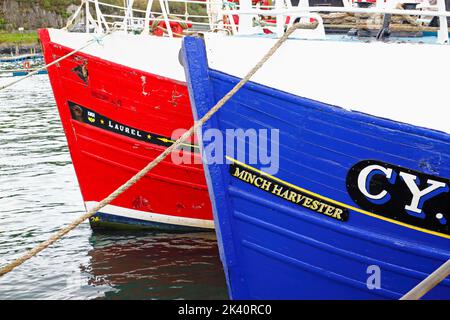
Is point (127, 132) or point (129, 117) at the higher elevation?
point (129, 117)

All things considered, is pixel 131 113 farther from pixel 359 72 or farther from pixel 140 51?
pixel 359 72

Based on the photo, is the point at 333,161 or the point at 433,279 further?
the point at 333,161

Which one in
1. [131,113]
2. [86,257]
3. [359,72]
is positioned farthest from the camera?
[86,257]

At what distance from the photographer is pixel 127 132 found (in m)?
8.44

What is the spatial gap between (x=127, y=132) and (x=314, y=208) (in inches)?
162

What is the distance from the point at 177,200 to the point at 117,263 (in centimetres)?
123

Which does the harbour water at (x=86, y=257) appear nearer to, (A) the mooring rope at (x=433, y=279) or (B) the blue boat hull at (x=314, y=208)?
(B) the blue boat hull at (x=314, y=208)

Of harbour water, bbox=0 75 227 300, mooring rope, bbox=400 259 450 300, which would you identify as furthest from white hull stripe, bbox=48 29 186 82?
mooring rope, bbox=400 259 450 300

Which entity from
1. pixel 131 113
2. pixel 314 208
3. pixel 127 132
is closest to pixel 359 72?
pixel 314 208

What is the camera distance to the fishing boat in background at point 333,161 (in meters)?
4.52

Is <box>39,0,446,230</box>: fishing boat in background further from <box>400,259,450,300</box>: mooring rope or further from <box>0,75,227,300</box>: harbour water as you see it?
<box>400,259,450,300</box>: mooring rope

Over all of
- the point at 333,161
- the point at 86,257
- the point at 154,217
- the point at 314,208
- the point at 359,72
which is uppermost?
the point at 359,72

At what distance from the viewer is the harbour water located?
7.45m
